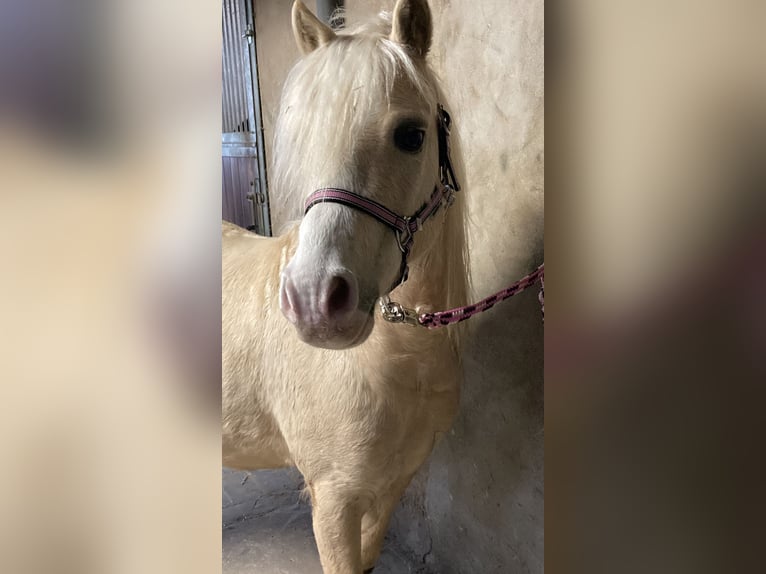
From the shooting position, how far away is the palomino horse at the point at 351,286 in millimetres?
612

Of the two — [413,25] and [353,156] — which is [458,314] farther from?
[413,25]

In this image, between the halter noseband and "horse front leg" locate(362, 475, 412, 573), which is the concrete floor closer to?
"horse front leg" locate(362, 475, 412, 573)

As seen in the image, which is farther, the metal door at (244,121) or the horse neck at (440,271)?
the metal door at (244,121)

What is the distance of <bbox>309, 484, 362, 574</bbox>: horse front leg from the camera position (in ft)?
2.89

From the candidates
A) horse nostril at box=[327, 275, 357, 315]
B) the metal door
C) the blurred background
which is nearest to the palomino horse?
horse nostril at box=[327, 275, 357, 315]

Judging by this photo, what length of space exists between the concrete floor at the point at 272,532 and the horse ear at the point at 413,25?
1.37m

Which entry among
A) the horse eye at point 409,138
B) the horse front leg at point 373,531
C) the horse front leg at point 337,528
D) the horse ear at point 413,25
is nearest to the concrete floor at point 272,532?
the horse front leg at point 373,531
